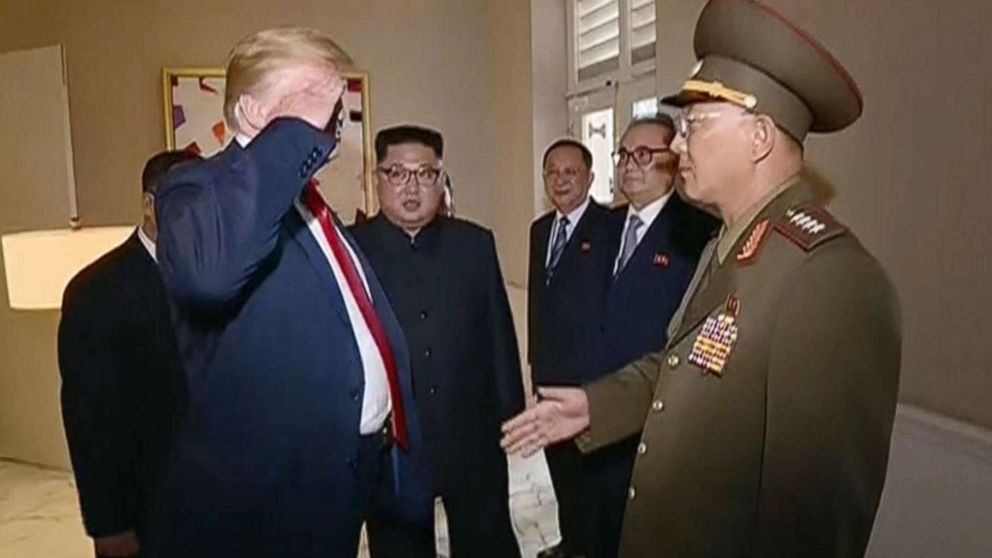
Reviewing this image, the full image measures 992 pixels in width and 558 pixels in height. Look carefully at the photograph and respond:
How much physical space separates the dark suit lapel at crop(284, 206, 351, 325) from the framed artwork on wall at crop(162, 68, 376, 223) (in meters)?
3.25

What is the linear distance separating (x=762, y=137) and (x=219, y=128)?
3.98 meters

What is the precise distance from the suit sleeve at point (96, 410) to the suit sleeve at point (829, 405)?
1.22 m

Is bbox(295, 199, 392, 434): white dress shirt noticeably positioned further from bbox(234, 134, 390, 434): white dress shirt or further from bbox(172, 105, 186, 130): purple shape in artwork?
bbox(172, 105, 186, 130): purple shape in artwork

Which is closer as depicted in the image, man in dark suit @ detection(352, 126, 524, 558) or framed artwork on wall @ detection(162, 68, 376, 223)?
man in dark suit @ detection(352, 126, 524, 558)

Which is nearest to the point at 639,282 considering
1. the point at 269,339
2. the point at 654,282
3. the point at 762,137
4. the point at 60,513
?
the point at 654,282

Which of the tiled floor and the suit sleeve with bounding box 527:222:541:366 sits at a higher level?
the suit sleeve with bounding box 527:222:541:366

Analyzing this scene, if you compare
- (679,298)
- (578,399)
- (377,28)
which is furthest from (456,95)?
(578,399)

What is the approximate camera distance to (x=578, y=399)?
5.45 ft

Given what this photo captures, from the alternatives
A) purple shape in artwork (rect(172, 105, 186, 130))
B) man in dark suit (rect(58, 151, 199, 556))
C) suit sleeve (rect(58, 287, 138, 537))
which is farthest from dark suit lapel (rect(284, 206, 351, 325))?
purple shape in artwork (rect(172, 105, 186, 130))

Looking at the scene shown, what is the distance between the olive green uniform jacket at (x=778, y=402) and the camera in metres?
1.20

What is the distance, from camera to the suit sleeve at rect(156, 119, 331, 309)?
1.12 meters

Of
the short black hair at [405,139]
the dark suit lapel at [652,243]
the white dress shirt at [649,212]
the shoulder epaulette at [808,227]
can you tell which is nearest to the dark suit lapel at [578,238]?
the white dress shirt at [649,212]

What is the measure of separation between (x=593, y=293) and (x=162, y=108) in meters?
2.88

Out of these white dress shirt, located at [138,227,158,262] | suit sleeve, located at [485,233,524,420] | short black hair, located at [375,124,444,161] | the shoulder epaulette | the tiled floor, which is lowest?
the tiled floor
